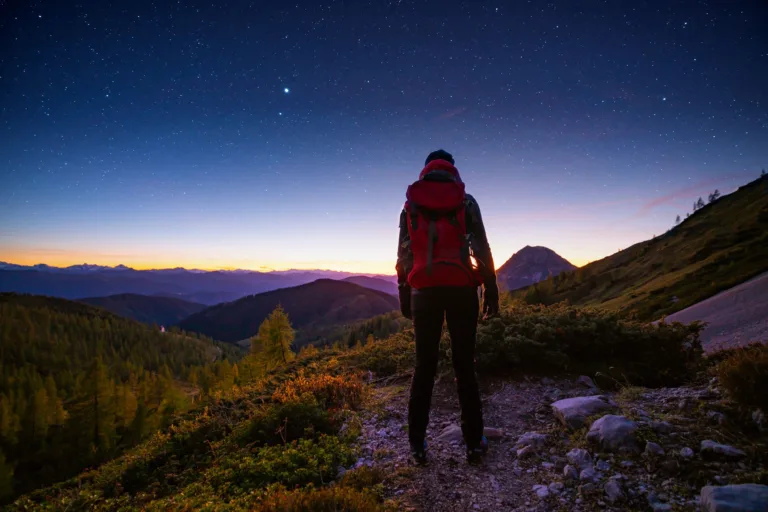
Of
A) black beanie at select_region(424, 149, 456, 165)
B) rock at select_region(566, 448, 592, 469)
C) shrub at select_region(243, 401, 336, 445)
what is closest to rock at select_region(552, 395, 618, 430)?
rock at select_region(566, 448, 592, 469)

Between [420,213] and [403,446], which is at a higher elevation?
[420,213]

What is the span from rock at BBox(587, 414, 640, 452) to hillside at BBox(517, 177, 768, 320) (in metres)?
5.06

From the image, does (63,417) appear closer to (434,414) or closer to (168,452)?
(168,452)

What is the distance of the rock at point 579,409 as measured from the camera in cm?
519

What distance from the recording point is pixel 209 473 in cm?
558

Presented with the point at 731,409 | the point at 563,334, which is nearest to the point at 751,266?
the point at 563,334

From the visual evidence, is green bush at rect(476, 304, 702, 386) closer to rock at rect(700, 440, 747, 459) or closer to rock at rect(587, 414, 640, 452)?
rock at rect(587, 414, 640, 452)

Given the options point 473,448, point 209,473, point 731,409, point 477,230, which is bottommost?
point 209,473

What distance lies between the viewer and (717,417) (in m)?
4.50

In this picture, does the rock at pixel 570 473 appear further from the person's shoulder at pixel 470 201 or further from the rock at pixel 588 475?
the person's shoulder at pixel 470 201

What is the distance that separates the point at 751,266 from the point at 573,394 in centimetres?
4546

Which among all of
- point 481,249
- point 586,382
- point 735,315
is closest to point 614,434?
point 481,249

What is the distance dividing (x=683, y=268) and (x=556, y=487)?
240 ft

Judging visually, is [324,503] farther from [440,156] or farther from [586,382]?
[586,382]
